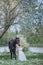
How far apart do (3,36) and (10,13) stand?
24 cm

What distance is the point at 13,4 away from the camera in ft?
6.81

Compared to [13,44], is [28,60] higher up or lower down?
lower down

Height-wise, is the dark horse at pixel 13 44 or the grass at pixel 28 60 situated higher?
the dark horse at pixel 13 44

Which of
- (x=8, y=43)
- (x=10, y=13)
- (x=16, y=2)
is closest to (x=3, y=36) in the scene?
(x=8, y=43)

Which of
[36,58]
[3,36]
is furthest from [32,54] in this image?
[3,36]

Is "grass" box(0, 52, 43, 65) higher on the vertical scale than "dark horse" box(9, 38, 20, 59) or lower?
lower

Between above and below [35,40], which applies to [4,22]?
above

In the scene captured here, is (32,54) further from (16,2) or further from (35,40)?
(16,2)

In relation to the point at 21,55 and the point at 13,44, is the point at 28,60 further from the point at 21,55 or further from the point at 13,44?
the point at 13,44

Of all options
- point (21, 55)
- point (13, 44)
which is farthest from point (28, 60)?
point (13, 44)

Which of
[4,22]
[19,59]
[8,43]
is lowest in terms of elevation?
[19,59]

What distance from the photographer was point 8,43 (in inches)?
80.5

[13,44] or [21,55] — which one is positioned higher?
[13,44]

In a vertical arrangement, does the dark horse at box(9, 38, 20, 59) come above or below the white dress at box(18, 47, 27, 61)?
above
